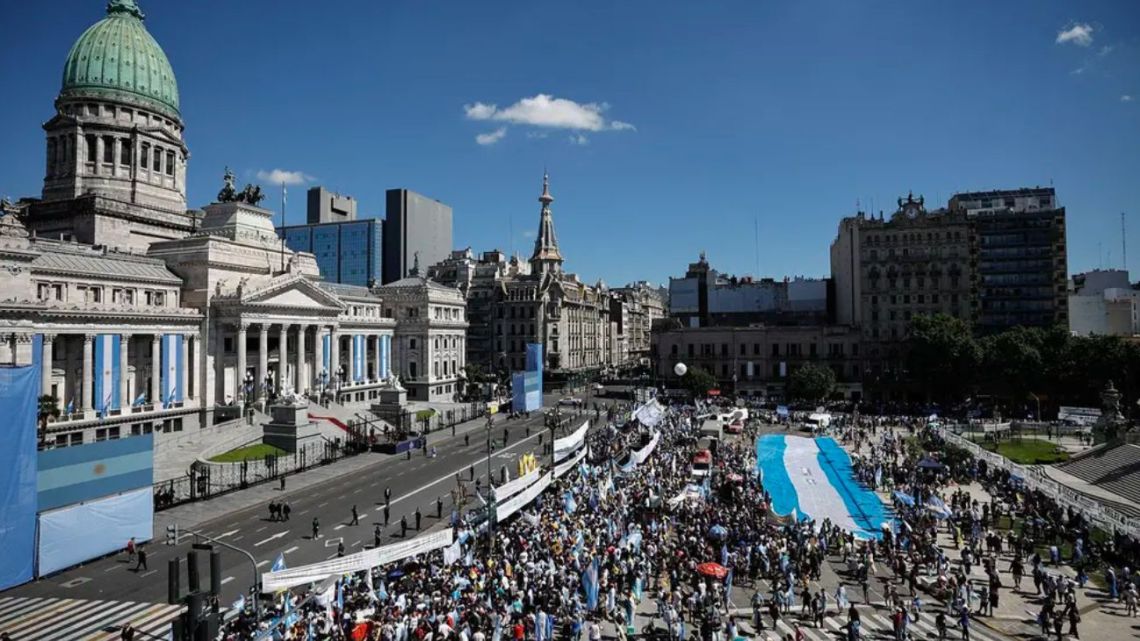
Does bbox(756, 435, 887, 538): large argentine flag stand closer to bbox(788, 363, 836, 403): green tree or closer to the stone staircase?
the stone staircase

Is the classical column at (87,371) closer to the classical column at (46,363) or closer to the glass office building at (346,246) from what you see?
the classical column at (46,363)

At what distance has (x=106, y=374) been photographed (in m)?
53.5

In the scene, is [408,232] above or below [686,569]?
above

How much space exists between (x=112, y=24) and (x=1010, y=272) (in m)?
118

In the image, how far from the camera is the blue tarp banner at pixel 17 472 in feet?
87.7

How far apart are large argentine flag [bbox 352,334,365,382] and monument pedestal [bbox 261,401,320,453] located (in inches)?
1154

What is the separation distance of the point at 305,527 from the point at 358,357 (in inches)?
1909

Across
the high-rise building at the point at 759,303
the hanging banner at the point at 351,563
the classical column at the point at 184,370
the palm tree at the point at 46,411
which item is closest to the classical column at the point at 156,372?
the classical column at the point at 184,370

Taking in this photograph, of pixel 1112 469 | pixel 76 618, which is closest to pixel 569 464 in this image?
pixel 76 618

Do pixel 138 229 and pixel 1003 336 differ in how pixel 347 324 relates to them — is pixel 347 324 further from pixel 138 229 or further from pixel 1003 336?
pixel 1003 336

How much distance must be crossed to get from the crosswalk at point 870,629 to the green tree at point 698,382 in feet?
210

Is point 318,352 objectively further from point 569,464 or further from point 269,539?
point 269,539

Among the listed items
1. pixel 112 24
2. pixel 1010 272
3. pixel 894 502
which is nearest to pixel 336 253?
pixel 112 24

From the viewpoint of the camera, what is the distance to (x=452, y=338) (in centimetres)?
9869
